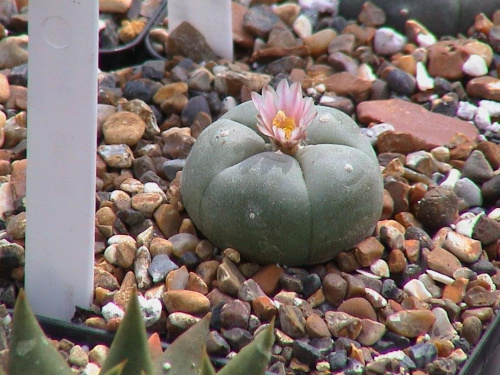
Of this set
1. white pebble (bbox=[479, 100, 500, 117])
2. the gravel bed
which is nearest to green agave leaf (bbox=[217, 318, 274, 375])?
the gravel bed

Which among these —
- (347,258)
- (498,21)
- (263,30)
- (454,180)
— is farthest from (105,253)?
(498,21)

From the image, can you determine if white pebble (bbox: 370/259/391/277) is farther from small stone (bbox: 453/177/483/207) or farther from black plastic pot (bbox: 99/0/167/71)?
black plastic pot (bbox: 99/0/167/71)

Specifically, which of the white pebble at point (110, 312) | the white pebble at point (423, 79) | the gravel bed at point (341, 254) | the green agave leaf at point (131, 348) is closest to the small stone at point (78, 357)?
the gravel bed at point (341, 254)

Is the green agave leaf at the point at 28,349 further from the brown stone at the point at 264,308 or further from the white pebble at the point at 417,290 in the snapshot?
the white pebble at the point at 417,290

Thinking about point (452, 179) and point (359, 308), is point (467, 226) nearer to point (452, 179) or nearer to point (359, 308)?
point (452, 179)

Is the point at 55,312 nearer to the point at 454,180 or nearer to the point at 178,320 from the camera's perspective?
the point at 178,320
